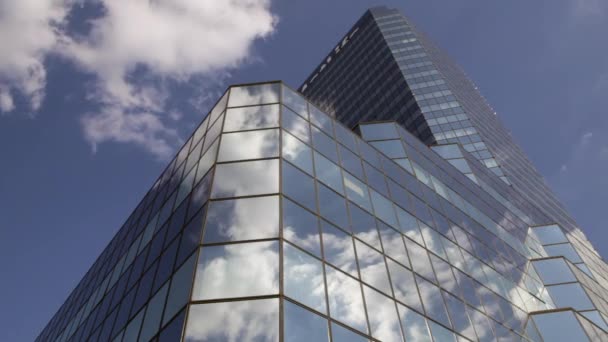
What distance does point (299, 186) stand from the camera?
49.4ft

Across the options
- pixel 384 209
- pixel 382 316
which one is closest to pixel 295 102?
pixel 384 209

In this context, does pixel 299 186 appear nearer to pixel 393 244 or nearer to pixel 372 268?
pixel 372 268

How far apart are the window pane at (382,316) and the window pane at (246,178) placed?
169 inches

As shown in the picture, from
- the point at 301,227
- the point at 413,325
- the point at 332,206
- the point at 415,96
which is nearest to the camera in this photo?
the point at 301,227

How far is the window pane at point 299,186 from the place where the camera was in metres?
14.5

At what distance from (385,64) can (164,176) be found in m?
81.6

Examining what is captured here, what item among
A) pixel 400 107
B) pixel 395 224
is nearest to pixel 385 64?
pixel 400 107

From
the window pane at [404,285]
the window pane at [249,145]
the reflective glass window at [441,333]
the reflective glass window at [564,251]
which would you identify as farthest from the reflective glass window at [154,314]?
the reflective glass window at [564,251]

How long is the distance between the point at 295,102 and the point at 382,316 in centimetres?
1031

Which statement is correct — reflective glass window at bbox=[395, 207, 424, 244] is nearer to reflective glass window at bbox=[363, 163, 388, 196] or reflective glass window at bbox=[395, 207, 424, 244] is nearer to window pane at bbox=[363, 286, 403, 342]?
reflective glass window at bbox=[363, 163, 388, 196]

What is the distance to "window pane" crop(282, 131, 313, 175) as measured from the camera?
1608 centimetres

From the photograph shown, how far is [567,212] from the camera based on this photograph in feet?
273

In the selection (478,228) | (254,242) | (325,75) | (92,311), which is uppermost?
(325,75)

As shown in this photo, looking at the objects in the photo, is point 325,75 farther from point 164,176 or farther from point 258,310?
point 258,310
